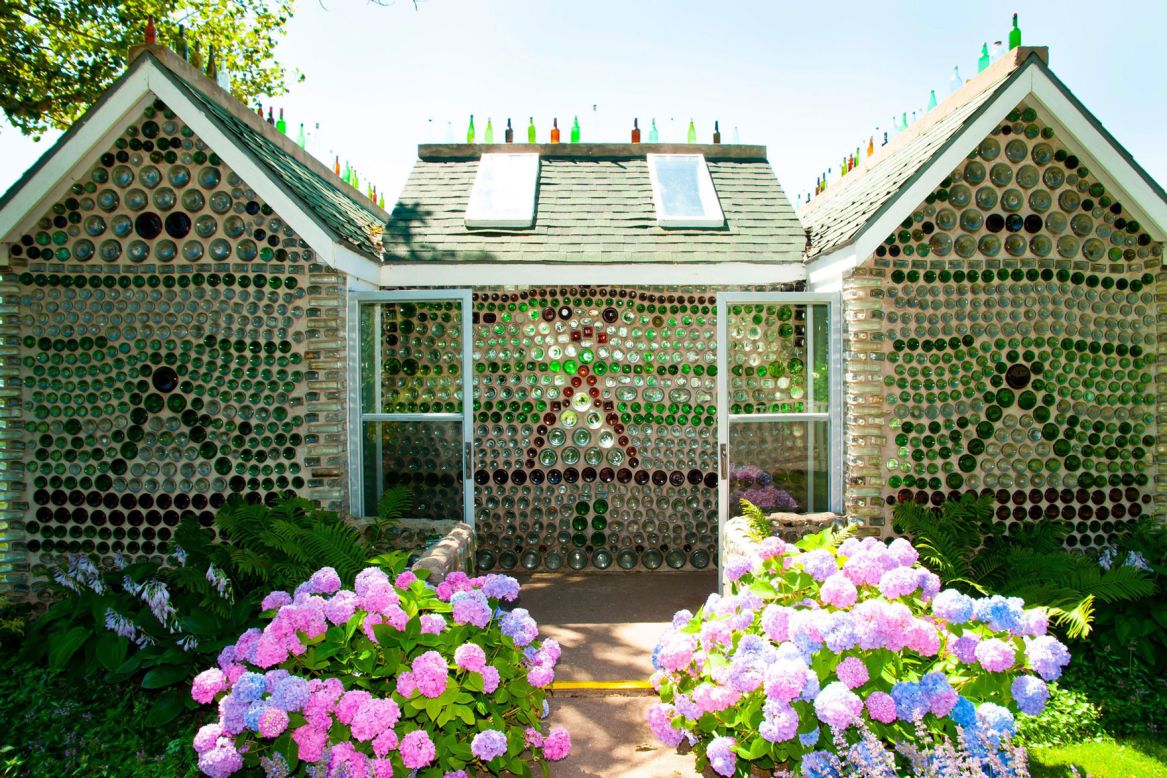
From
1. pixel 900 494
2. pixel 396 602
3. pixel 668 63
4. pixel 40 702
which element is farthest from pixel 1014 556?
pixel 40 702

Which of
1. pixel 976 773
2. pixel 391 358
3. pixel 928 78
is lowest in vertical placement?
pixel 976 773

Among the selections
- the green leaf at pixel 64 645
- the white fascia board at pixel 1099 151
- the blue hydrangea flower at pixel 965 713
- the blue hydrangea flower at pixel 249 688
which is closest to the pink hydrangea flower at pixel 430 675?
the blue hydrangea flower at pixel 249 688

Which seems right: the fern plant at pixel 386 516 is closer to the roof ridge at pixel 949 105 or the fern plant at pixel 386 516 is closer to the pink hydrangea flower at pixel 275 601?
the pink hydrangea flower at pixel 275 601

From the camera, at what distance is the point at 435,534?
6180 mm

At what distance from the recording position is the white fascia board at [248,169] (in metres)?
5.65

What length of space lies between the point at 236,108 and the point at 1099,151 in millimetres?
7450

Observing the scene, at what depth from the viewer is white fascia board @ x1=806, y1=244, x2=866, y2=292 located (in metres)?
5.99

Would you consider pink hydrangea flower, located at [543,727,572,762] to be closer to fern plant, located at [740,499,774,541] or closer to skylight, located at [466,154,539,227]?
fern plant, located at [740,499,774,541]

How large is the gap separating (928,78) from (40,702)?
899 cm

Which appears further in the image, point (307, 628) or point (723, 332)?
point (723, 332)

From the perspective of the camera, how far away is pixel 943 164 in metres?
5.79

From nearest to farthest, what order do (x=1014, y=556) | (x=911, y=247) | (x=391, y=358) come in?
(x=1014, y=556) → (x=911, y=247) → (x=391, y=358)

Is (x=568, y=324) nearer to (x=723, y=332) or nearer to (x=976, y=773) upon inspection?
(x=723, y=332)

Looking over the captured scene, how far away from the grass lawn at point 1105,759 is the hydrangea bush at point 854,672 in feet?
1.93
